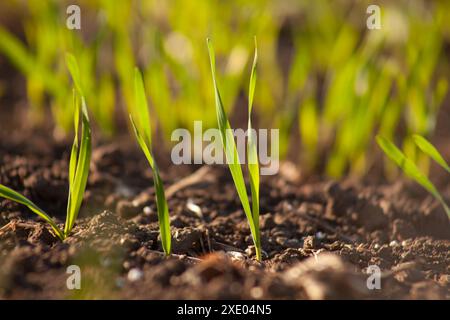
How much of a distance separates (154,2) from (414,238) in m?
2.05

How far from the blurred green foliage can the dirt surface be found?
0.76ft

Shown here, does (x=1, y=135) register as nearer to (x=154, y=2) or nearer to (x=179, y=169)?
(x=179, y=169)

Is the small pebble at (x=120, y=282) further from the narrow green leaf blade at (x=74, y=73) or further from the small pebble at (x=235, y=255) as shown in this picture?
the narrow green leaf blade at (x=74, y=73)

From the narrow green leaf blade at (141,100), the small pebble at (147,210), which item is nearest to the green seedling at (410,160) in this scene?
the narrow green leaf blade at (141,100)

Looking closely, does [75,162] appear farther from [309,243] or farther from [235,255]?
[309,243]

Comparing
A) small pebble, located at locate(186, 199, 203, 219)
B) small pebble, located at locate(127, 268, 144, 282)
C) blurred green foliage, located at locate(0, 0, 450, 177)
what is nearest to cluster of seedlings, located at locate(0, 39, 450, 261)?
small pebble, located at locate(127, 268, 144, 282)

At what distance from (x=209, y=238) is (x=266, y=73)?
1408mm

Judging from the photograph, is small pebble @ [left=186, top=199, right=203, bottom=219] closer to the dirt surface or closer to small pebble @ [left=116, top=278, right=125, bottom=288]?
the dirt surface

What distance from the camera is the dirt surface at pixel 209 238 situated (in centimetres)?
115

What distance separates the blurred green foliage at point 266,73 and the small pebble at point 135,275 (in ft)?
3.72

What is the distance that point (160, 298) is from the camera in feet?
3.64

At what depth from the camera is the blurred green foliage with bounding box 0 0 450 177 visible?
2164 millimetres

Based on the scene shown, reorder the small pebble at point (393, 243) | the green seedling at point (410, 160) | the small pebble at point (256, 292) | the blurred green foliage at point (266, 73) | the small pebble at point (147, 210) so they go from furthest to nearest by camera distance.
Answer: the blurred green foliage at point (266, 73) → the small pebble at point (147, 210) → the small pebble at point (393, 243) → the green seedling at point (410, 160) → the small pebble at point (256, 292)
